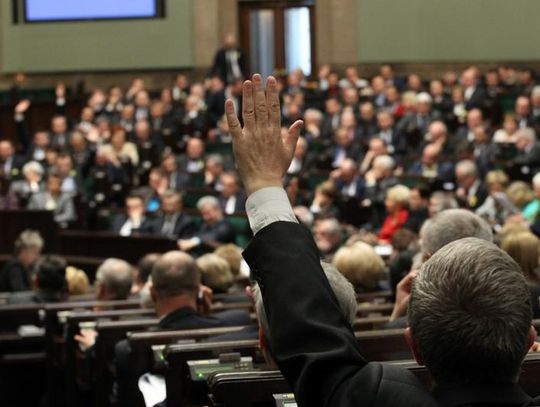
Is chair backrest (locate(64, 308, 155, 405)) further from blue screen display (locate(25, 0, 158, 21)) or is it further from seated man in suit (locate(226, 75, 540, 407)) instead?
blue screen display (locate(25, 0, 158, 21))

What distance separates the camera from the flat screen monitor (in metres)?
21.6

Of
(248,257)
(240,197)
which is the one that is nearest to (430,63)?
(240,197)

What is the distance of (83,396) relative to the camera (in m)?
6.62

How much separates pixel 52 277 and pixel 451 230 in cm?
396

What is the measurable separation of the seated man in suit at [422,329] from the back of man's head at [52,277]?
575 cm

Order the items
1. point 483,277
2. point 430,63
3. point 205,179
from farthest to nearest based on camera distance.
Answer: point 430,63, point 205,179, point 483,277

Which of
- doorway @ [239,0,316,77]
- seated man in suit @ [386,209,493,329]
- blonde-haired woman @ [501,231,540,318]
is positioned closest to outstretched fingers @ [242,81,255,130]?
seated man in suit @ [386,209,493,329]

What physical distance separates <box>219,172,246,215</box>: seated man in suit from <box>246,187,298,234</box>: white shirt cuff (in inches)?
436

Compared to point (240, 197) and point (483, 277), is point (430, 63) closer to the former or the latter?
point (240, 197)

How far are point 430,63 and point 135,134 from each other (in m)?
6.29

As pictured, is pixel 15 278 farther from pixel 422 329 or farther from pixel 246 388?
pixel 422 329

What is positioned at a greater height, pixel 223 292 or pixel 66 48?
pixel 66 48

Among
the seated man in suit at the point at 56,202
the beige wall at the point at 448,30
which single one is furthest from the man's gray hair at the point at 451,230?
the beige wall at the point at 448,30

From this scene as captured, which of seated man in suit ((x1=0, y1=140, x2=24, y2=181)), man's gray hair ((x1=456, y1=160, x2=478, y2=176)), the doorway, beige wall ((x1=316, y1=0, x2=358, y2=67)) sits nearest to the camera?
man's gray hair ((x1=456, y1=160, x2=478, y2=176))
